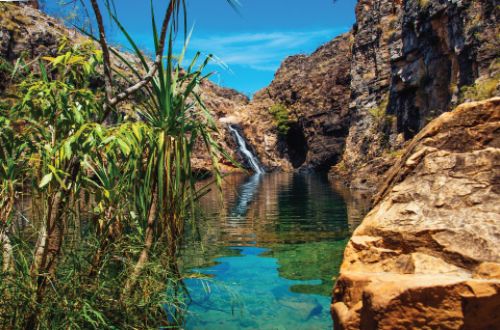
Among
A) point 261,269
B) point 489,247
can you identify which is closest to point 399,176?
point 489,247

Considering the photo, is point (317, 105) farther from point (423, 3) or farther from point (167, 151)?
point (167, 151)

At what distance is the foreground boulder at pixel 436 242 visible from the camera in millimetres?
3670

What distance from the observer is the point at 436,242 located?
4.61m

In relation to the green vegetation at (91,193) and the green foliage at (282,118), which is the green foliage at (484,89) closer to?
the green vegetation at (91,193)

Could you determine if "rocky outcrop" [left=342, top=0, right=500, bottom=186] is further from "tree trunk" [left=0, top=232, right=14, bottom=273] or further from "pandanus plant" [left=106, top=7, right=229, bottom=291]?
"tree trunk" [left=0, top=232, right=14, bottom=273]

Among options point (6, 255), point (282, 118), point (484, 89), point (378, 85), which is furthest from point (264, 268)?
point (282, 118)

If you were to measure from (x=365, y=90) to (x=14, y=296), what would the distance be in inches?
1850

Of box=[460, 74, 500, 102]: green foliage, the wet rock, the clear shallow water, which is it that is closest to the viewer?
the clear shallow water

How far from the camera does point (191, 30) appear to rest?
14.7 ft

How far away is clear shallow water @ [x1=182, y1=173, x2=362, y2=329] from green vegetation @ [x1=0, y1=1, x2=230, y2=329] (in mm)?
554

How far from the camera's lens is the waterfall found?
67.1 meters

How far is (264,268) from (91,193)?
580 cm

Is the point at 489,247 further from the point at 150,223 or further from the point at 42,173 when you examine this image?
the point at 42,173

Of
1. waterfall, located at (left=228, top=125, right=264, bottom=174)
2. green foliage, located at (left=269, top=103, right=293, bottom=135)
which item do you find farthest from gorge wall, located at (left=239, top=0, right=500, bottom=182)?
waterfall, located at (left=228, top=125, right=264, bottom=174)
